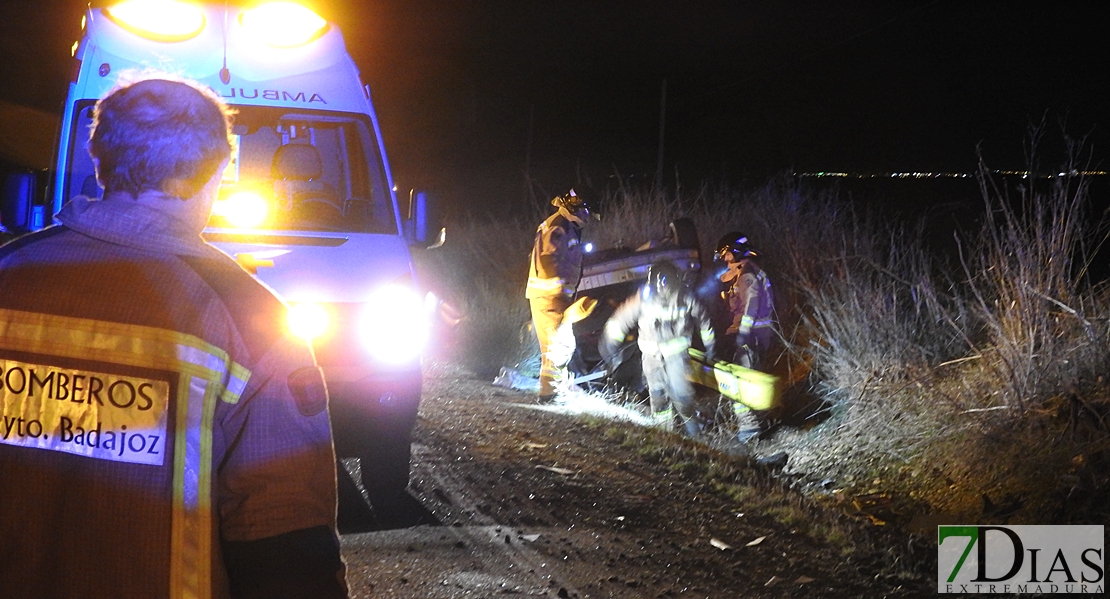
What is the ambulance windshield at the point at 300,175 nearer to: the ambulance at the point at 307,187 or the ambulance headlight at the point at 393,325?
the ambulance at the point at 307,187

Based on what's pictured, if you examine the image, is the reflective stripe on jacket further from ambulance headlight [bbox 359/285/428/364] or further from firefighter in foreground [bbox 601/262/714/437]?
ambulance headlight [bbox 359/285/428/364]

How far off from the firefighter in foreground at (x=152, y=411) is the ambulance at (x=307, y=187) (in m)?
3.19

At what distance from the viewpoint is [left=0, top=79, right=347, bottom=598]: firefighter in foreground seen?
181 cm

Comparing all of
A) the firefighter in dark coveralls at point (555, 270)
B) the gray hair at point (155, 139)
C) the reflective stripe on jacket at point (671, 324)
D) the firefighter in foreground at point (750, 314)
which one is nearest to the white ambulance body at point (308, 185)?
the reflective stripe on jacket at point (671, 324)

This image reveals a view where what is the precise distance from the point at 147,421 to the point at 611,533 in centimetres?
385

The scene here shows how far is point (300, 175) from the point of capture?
240 inches

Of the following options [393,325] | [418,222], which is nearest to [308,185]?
[418,222]

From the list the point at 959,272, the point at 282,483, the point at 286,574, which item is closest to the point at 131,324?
the point at 282,483

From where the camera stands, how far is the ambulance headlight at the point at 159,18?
5.83 metres

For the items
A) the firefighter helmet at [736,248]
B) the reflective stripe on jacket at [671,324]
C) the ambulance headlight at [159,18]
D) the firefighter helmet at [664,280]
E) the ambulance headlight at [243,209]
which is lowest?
the reflective stripe on jacket at [671,324]

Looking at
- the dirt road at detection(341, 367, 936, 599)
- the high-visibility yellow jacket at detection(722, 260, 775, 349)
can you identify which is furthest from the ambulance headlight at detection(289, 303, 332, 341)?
the high-visibility yellow jacket at detection(722, 260, 775, 349)

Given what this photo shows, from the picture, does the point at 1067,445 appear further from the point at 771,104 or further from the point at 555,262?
the point at 771,104

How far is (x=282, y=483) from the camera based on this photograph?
1865mm

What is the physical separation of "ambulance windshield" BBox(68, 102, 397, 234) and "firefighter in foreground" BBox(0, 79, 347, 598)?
12.2 ft
